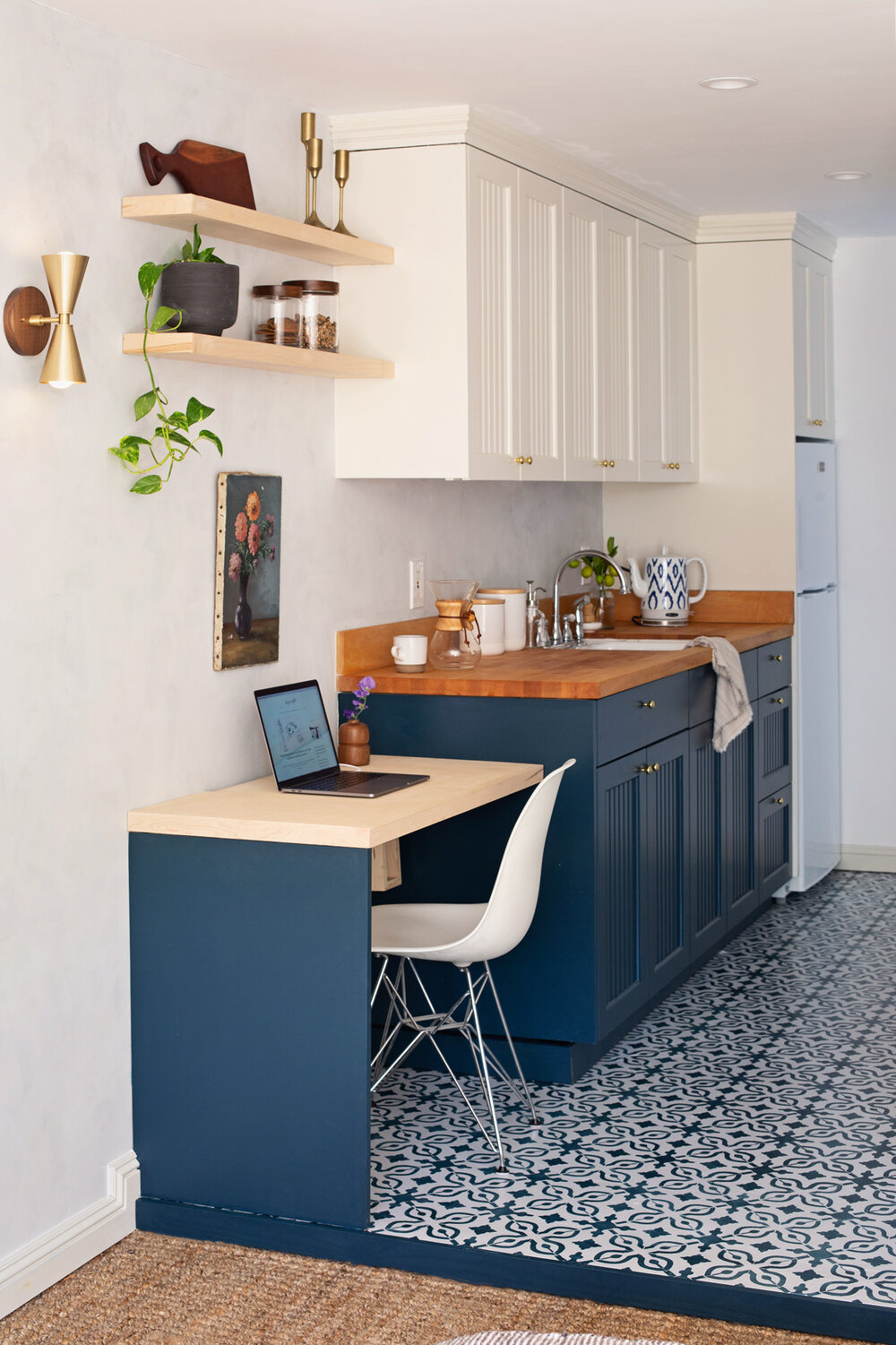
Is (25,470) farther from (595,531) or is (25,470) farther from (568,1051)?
(595,531)

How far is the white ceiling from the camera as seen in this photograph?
2807 millimetres

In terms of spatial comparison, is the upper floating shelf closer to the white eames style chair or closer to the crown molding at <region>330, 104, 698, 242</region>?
the crown molding at <region>330, 104, 698, 242</region>

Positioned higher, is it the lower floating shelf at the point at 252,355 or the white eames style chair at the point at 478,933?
the lower floating shelf at the point at 252,355

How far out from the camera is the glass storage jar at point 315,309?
3.24 meters

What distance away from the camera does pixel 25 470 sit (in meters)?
2.61

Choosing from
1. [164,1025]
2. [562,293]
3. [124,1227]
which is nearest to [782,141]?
[562,293]

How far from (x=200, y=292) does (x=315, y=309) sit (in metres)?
0.44

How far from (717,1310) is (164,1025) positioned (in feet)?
3.83

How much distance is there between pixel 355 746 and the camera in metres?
3.37

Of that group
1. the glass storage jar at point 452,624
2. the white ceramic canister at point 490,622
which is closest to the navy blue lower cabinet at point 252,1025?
the glass storage jar at point 452,624

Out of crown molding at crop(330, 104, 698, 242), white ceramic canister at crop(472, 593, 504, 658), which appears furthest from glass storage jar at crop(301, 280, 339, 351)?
white ceramic canister at crop(472, 593, 504, 658)

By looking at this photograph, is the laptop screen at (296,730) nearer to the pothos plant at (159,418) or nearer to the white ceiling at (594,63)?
the pothos plant at (159,418)

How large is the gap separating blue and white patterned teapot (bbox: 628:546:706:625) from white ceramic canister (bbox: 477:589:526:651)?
1.01m

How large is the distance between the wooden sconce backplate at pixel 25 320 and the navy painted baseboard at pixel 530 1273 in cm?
168
